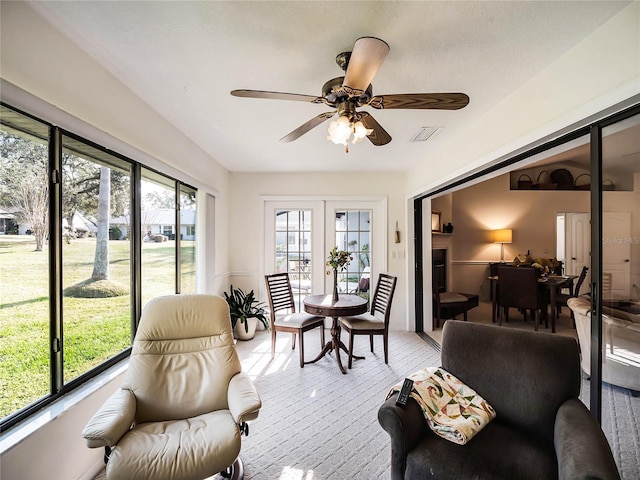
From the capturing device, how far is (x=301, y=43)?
1.64m

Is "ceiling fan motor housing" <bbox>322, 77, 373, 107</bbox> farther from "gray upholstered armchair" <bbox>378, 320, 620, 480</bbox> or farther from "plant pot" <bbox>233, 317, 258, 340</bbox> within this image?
"plant pot" <bbox>233, 317, 258, 340</bbox>

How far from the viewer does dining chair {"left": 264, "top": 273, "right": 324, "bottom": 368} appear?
3418 millimetres

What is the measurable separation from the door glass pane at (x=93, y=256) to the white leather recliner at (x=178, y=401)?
38cm

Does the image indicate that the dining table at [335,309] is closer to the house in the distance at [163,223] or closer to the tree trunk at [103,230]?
the house in the distance at [163,223]

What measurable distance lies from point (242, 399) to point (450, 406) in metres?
1.07

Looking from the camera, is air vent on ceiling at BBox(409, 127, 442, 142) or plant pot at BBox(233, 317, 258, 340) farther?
plant pot at BBox(233, 317, 258, 340)

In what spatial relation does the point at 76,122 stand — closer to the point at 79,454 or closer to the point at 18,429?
the point at 18,429

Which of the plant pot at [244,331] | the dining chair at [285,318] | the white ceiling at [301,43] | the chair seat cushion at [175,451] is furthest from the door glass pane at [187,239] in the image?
the chair seat cushion at [175,451]

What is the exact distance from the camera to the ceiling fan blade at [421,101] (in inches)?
63.4

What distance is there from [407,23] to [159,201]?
2.56m

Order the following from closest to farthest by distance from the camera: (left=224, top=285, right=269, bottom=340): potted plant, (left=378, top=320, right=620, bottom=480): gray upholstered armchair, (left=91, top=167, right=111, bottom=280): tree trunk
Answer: (left=378, top=320, right=620, bottom=480): gray upholstered armchair < (left=91, top=167, right=111, bottom=280): tree trunk < (left=224, top=285, right=269, bottom=340): potted plant

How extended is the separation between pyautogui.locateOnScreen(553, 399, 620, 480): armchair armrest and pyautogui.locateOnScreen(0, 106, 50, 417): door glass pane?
7.70 feet

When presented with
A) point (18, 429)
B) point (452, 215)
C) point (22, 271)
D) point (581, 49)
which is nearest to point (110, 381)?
point (18, 429)

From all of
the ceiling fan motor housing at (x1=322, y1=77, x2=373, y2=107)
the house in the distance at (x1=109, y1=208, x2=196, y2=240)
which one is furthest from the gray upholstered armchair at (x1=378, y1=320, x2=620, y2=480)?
the house in the distance at (x1=109, y1=208, x2=196, y2=240)
